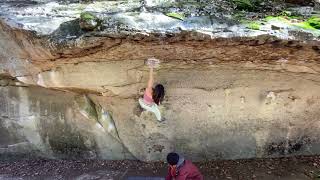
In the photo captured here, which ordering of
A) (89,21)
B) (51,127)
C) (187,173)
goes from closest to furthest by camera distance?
(187,173), (89,21), (51,127)

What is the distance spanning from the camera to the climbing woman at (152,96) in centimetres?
622

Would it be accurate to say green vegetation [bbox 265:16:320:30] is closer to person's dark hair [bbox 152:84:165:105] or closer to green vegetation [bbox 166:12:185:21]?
green vegetation [bbox 166:12:185:21]

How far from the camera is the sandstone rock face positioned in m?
5.68

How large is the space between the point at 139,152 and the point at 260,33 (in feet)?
8.58

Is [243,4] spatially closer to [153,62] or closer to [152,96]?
[153,62]

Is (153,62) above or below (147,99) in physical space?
above

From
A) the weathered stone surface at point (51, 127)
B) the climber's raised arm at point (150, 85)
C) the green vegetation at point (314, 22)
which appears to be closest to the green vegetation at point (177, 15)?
the climber's raised arm at point (150, 85)

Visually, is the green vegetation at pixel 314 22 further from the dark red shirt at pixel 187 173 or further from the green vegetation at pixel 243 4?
the dark red shirt at pixel 187 173

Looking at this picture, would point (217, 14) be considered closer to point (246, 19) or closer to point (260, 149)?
point (246, 19)

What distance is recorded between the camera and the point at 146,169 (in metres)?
6.84

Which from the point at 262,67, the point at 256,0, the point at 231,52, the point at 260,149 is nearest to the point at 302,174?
the point at 260,149

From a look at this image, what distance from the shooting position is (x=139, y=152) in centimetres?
695

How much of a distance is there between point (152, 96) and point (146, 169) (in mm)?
1123

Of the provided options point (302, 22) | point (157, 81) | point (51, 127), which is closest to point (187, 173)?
point (157, 81)
